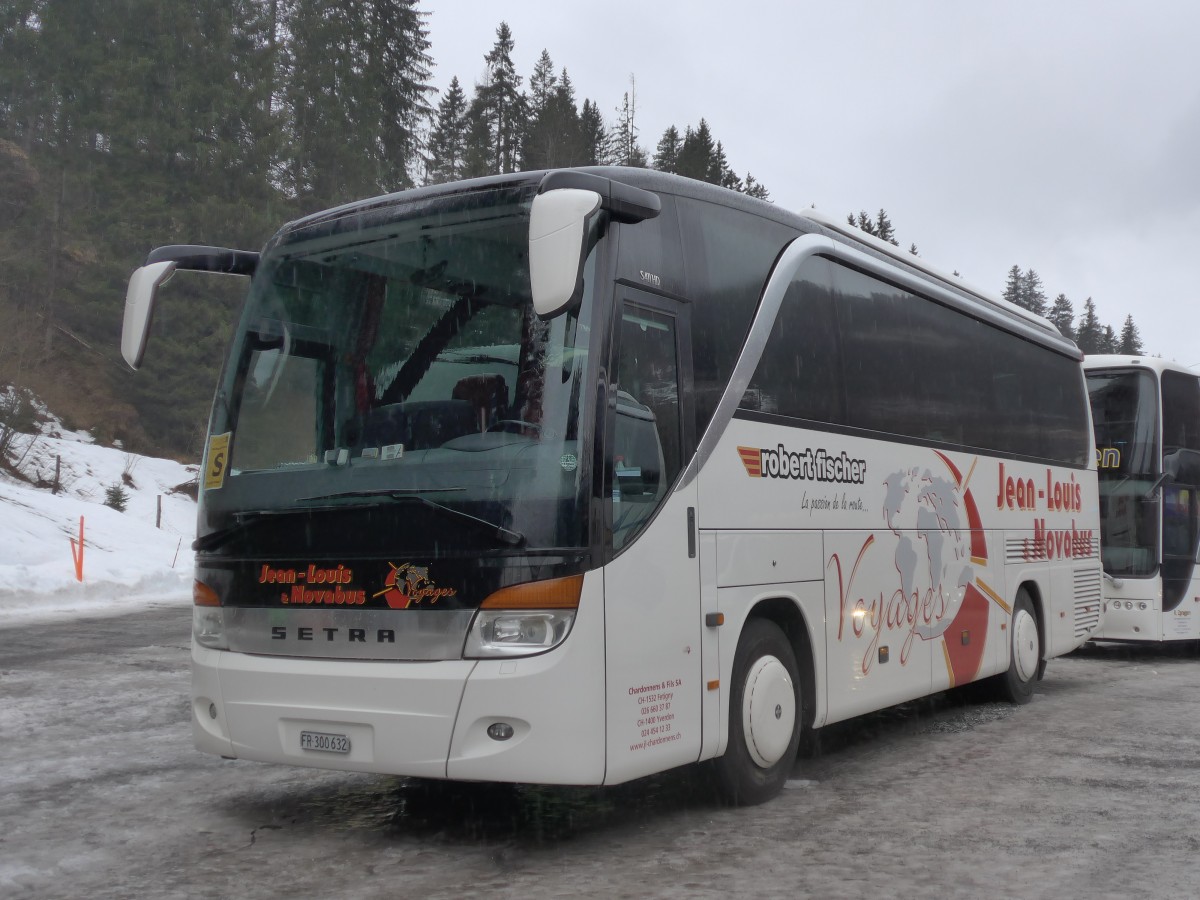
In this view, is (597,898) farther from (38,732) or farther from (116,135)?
(116,135)

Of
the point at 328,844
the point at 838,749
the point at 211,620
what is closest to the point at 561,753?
the point at 328,844

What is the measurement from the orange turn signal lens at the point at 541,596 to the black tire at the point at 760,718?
1.47 m

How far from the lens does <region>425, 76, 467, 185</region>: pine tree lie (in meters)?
57.0

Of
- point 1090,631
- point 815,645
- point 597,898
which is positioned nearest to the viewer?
point 597,898

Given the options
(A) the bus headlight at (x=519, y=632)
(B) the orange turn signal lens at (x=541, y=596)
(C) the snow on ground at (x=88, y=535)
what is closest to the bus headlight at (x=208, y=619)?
(A) the bus headlight at (x=519, y=632)

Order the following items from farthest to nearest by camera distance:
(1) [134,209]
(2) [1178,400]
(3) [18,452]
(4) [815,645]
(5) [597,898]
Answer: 1. (1) [134,209]
2. (3) [18,452]
3. (2) [1178,400]
4. (4) [815,645]
5. (5) [597,898]

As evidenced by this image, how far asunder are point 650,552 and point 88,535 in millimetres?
22038

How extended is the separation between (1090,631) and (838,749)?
17.0 ft

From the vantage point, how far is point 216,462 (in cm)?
646

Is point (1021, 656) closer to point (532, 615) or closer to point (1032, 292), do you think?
point (532, 615)

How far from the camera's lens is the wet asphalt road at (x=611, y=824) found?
516 centimetres

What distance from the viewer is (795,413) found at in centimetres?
731

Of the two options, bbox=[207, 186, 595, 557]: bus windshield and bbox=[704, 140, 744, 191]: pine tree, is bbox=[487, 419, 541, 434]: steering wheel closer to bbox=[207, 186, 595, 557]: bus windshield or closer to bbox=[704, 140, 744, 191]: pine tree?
bbox=[207, 186, 595, 557]: bus windshield

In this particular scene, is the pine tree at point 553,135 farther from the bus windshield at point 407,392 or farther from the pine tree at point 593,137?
the bus windshield at point 407,392
